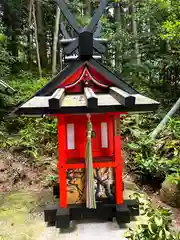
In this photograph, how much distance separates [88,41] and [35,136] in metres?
4.27

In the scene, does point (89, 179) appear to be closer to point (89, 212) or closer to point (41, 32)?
point (89, 212)

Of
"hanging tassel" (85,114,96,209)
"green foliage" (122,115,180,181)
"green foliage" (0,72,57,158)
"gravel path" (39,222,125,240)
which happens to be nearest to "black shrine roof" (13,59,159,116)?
"hanging tassel" (85,114,96,209)

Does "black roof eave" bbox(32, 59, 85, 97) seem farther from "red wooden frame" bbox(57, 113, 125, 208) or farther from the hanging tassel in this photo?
the hanging tassel

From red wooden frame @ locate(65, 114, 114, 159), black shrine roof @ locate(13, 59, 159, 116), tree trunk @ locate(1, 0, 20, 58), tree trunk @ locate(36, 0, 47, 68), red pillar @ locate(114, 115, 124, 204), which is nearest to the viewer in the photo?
black shrine roof @ locate(13, 59, 159, 116)

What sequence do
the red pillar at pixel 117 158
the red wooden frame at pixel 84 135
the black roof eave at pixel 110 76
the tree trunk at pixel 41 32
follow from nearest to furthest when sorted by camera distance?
the black roof eave at pixel 110 76 → the red pillar at pixel 117 158 → the red wooden frame at pixel 84 135 → the tree trunk at pixel 41 32

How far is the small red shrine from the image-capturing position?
3.41 m

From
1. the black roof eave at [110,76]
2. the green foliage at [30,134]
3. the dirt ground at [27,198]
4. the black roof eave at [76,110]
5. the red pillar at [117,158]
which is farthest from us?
the green foliage at [30,134]

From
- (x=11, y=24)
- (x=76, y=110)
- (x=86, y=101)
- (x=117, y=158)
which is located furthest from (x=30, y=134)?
(x=11, y=24)

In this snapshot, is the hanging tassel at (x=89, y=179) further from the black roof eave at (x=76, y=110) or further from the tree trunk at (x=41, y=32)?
the tree trunk at (x=41, y=32)

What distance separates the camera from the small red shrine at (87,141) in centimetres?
341

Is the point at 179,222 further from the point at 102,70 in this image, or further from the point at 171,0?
the point at 171,0

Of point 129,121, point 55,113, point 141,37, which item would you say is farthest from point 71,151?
point 141,37

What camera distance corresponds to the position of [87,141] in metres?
3.42

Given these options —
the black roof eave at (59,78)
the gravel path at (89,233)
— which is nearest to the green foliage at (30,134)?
the gravel path at (89,233)
